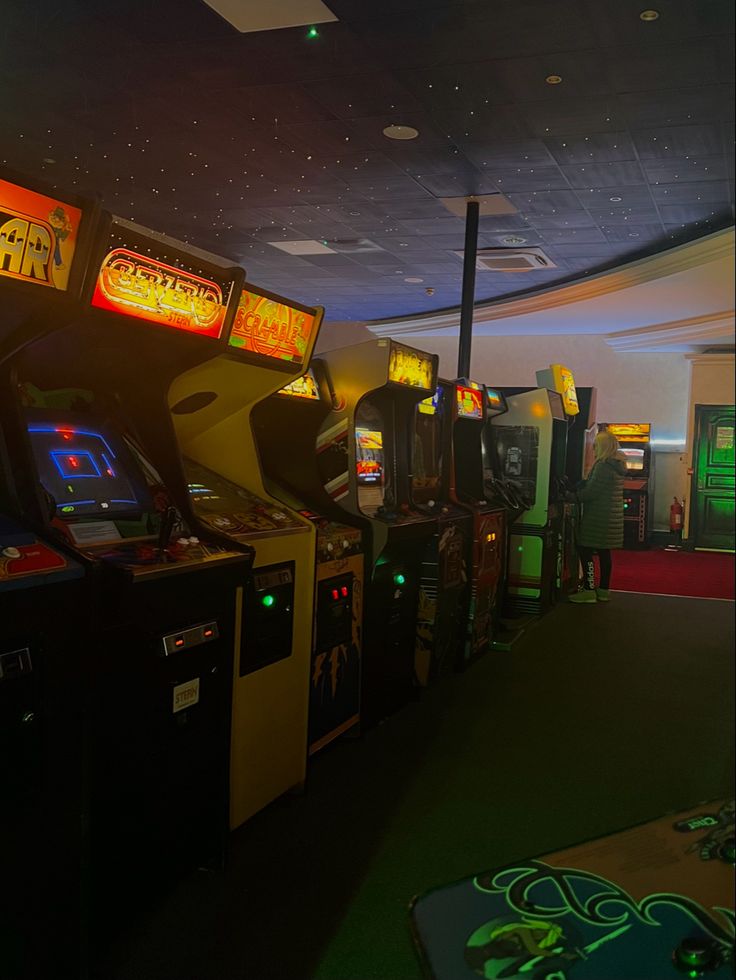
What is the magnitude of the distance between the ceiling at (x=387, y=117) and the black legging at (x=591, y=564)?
2.50 metres

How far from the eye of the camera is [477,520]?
441 cm

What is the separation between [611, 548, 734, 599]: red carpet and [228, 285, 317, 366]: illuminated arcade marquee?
14.7 feet

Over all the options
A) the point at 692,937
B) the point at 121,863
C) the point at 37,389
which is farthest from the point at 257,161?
the point at 692,937

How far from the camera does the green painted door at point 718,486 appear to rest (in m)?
1.68

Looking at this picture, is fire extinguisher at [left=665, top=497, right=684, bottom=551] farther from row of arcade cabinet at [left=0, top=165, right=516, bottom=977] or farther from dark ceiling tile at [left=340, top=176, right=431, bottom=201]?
row of arcade cabinet at [left=0, top=165, right=516, bottom=977]

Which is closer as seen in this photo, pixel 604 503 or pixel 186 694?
pixel 186 694

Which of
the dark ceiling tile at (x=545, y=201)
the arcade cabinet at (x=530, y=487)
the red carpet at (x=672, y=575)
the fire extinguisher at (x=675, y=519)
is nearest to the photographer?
the arcade cabinet at (x=530, y=487)

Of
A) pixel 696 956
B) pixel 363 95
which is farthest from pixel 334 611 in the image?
pixel 363 95

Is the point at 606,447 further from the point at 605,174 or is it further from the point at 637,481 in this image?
the point at 637,481

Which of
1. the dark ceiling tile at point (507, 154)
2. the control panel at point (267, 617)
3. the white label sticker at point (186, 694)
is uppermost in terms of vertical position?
the dark ceiling tile at point (507, 154)

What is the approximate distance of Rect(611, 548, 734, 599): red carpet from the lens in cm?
701

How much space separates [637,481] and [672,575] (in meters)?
2.52

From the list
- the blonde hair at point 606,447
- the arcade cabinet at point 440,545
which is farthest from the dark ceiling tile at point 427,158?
the blonde hair at point 606,447

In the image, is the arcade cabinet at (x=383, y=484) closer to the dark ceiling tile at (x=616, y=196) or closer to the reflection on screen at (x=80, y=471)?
the reflection on screen at (x=80, y=471)
